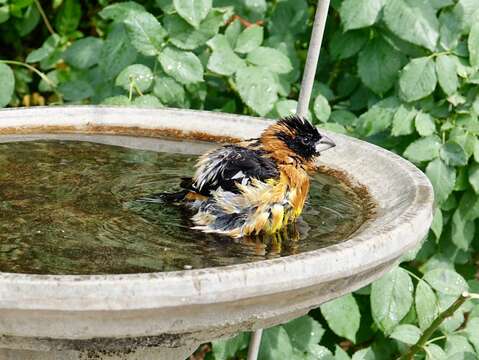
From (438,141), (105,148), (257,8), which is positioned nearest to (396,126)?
(438,141)

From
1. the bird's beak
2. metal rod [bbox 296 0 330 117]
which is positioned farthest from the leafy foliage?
the bird's beak

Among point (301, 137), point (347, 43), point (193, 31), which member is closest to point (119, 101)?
point (193, 31)

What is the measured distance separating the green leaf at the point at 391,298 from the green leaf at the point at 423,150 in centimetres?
54

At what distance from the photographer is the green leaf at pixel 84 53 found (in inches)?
178

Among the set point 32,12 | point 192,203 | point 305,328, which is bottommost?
point 305,328

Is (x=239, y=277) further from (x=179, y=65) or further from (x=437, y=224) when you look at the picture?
(x=437, y=224)

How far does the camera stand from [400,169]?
2883mm

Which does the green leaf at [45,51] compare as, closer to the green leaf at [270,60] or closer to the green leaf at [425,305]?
the green leaf at [270,60]

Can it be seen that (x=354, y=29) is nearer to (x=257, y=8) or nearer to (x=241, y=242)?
(x=257, y=8)

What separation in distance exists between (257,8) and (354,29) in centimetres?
49

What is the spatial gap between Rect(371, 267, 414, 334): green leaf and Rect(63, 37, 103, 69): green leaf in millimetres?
1888

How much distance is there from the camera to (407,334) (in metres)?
3.60

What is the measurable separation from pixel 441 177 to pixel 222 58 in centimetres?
112

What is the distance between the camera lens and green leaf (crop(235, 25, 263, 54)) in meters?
4.04
